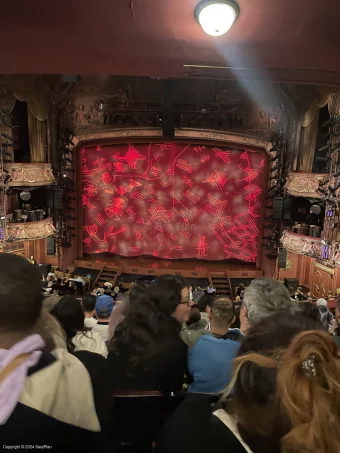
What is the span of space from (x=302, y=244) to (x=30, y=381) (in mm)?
10907

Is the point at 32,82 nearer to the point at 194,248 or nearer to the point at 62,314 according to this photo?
the point at 194,248

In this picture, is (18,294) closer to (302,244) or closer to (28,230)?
(302,244)

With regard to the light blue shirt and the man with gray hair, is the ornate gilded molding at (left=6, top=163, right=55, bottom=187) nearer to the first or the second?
the man with gray hair

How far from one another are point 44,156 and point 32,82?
2.26 metres

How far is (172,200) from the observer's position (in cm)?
1312

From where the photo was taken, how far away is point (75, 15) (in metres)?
2.04

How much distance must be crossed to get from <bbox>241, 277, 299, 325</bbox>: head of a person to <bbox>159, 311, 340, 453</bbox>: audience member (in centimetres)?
99

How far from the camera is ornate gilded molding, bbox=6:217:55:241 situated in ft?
37.5

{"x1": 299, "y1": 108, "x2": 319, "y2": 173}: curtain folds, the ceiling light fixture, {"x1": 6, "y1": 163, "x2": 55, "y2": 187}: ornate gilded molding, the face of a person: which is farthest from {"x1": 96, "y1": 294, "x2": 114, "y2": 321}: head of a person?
{"x1": 299, "y1": 108, "x2": 319, "y2": 173}: curtain folds

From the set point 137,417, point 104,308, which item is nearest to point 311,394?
point 137,417

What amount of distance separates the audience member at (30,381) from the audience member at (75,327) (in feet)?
3.96

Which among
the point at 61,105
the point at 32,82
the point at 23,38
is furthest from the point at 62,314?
the point at 61,105

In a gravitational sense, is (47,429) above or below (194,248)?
above

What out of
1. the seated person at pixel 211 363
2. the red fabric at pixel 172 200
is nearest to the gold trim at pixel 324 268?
the red fabric at pixel 172 200
